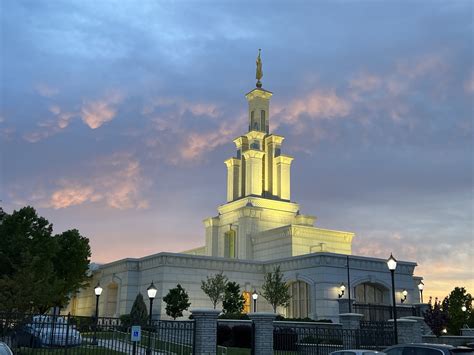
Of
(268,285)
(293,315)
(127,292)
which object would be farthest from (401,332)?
(127,292)

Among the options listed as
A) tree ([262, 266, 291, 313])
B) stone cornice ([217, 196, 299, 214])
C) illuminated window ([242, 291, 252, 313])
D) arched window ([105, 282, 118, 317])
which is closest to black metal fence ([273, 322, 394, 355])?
tree ([262, 266, 291, 313])

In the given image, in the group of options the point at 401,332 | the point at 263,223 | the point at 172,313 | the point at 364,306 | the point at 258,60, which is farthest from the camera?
the point at 258,60

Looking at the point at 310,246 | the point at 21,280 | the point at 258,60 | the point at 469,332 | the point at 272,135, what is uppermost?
the point at 258,60

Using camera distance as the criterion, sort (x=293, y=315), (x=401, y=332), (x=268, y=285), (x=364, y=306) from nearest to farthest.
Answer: (x=401, y=332)
(x=364, y=306)
(x=268, y=285)
(x=293, y=315)

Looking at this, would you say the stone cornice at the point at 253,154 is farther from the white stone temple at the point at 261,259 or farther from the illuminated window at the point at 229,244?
the illuminated window at the point at 229,244

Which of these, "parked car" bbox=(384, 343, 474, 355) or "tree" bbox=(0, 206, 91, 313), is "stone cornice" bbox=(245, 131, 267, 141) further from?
"parked car" bbox=(384, 343, 474, 355)

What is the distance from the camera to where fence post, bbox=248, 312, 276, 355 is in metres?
22.2

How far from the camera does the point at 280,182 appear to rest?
75812 mm

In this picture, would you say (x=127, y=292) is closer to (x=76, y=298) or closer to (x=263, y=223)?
(x=76, y=298)

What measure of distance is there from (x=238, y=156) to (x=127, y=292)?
31.7m

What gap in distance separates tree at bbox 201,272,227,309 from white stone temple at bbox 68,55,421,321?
2728 millimetres

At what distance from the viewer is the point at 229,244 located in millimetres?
74438

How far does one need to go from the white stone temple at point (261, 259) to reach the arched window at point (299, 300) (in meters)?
0.09

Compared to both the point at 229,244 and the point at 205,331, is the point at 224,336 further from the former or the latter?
the point at 229,244
